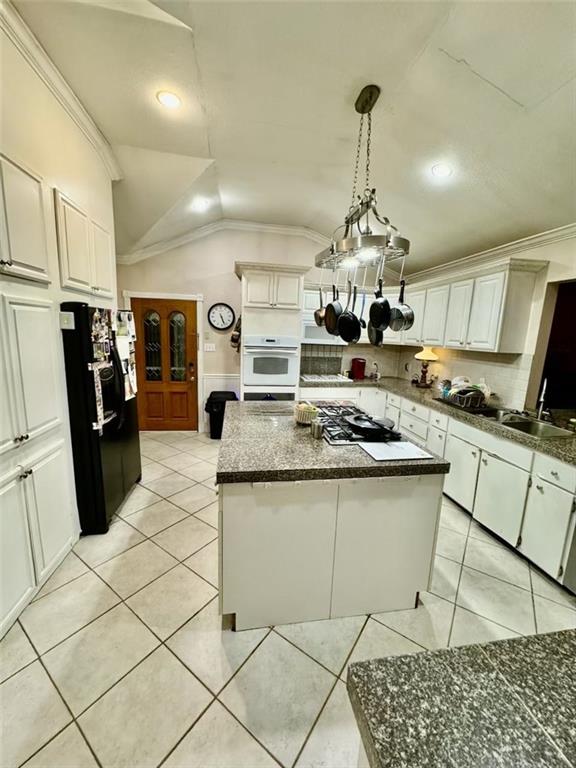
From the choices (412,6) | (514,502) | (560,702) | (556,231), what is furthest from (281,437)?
(556,231)

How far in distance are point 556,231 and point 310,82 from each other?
226 cm

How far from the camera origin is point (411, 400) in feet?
12.3

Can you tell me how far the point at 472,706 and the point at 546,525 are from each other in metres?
2.10

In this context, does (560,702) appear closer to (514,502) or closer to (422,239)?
(514,502)

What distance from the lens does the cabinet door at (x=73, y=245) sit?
78.5 inches

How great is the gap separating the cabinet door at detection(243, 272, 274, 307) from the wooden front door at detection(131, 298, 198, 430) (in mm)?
1115

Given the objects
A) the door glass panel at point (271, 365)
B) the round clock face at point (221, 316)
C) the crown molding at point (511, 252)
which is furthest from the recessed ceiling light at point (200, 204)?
the crown molding at point (511, 252)

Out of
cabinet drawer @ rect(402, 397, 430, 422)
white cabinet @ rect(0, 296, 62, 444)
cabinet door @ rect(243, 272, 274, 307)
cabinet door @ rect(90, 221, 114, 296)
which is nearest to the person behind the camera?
white cabinet @ rect(0, 296, 62, 444)

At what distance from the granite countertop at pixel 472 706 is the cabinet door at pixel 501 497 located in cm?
191

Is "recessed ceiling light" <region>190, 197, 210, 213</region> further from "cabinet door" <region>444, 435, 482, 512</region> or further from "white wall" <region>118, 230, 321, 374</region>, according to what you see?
"cabinet door" <region>444, 435, 482, 512</region>

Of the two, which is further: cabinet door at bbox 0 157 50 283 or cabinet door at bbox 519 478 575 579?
cabinet door at bbox 519 478 575 579

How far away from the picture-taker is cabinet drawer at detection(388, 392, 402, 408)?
4.04 metres

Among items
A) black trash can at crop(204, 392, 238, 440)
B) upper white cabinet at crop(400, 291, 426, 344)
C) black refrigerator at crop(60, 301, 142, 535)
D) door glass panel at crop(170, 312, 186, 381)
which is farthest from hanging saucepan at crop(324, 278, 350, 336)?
door glass panel at crop(170, 312, 186, 381)

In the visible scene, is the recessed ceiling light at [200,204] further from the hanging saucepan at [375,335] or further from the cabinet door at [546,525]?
the cabinet door at [546,525]
